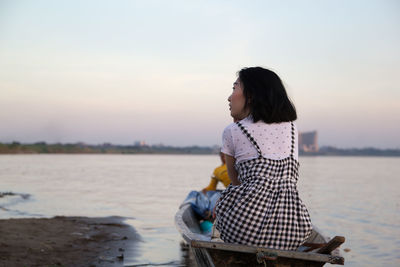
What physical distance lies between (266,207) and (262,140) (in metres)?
0.45

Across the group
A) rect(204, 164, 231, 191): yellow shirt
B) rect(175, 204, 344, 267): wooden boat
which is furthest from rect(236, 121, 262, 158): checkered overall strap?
rect(204, 164, 231, 191): yellow shirt

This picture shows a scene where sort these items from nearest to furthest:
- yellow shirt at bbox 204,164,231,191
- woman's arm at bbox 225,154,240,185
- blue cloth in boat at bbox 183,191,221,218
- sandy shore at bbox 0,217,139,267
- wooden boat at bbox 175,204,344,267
Answer: wooden boat at bbox 175,204,344,267 < woman's arm at bbox 225,154,240,185 < sandy shore at bbox 0,217,139,267 < yellow shirt at bbox 204,164,231,191 < blue cloth in boat at bbox 183,191,221,218

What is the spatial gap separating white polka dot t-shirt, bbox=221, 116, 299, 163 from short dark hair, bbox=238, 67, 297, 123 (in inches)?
2.0

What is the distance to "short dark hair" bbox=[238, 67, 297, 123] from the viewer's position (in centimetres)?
291

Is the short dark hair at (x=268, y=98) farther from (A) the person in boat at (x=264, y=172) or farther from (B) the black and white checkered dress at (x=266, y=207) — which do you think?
(B) the black and white checkered dress at (x=266, y=207)

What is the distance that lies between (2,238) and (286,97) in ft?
20.0

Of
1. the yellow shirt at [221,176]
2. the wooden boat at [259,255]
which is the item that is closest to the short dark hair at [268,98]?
the wooden boat at [259,255]

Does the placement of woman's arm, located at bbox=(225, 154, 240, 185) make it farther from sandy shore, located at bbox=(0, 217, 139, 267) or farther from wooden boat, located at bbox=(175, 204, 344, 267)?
sandy shore, located at bbox=(0, 217, 139, 267)

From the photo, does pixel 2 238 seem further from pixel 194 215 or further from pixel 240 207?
pixel 240 207

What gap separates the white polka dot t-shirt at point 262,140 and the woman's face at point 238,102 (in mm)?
128

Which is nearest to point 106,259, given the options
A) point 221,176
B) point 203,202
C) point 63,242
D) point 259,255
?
point 63,242

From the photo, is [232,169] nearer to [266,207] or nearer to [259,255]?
[266,207]

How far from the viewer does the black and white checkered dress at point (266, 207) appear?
9.12 ft

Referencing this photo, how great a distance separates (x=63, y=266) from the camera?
608cm
